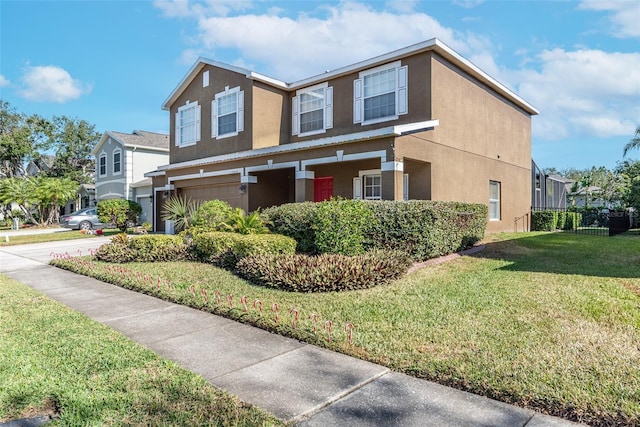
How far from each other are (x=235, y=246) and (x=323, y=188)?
6.79 m

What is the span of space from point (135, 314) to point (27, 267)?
24.3ft

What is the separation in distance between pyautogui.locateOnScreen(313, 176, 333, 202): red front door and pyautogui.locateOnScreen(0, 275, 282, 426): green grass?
442 inches

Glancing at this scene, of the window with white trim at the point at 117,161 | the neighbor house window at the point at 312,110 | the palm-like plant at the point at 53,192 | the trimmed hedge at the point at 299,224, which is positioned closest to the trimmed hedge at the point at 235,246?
the trimmed hedge at the point at 299,224

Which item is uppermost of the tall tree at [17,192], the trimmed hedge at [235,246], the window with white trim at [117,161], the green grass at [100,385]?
the window with white trim at [117,161]

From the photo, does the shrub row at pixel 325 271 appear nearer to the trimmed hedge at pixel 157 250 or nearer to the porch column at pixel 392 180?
the porch column at pixel 392 180

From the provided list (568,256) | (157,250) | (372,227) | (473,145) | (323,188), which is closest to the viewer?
(372,227)

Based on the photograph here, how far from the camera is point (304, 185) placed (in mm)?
13320

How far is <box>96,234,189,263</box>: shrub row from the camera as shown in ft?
36.4

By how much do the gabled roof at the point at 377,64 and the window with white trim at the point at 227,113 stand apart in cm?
107

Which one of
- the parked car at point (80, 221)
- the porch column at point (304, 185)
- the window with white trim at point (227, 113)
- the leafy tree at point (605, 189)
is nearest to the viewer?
the porch column at point (304, 185)

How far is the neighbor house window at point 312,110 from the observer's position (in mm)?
15562

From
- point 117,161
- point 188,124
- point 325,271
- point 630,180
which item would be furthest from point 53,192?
point 630,180

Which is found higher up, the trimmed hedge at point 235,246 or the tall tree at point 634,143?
the tall tree at point 634,143

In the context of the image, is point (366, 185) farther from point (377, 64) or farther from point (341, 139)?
point (377, 64)
